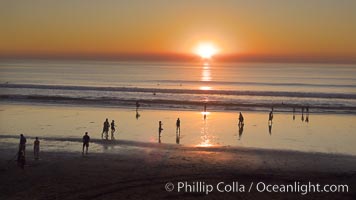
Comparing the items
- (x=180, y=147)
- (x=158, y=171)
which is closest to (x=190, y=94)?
(x=180, y=147)

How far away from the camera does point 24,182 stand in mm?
17156

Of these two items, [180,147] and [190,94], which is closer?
[180,147]

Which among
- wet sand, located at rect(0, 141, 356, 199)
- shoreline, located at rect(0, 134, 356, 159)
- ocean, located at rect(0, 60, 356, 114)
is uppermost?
ocean, located at rect(0, 60, 356, 114)

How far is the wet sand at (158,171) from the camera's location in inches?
627

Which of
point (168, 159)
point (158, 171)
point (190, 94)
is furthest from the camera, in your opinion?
point (190, 94)

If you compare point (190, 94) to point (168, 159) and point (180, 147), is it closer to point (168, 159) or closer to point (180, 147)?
point (180, 147)

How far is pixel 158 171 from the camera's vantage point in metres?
19.1

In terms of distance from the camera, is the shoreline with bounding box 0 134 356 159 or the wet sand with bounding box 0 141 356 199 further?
the shoreline with bounding box 0 134 356 159

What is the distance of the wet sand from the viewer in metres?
15.9

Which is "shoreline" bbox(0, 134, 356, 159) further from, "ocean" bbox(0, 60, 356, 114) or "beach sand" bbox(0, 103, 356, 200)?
"ocean" bbox(0, 60, 356, 114)

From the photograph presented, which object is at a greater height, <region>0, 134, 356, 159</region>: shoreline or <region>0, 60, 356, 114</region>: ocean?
<region>0, 60, 356, 114</region>: ocean

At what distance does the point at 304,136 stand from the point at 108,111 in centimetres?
2159

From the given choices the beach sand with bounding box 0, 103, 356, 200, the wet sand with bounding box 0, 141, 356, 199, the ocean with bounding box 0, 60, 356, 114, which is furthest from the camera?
the ocean with bounding box 0, 60, 356, 114

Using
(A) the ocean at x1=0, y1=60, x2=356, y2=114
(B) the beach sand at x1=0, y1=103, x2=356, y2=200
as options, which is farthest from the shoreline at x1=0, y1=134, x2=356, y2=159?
(A) the ocean at x1=0, y1=60, x2=356, y2=114
